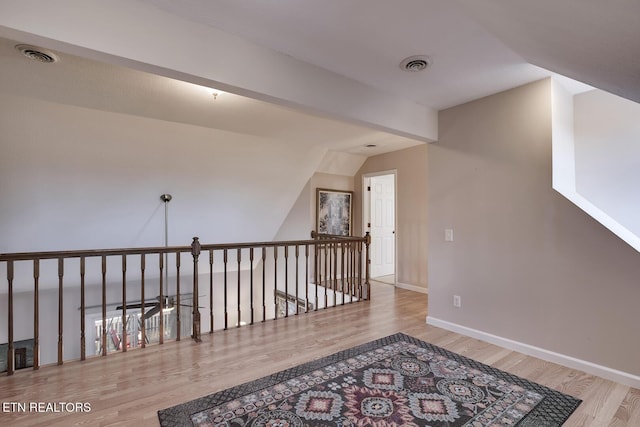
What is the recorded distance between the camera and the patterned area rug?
1.80m

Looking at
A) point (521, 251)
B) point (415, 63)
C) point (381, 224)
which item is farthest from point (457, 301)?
point (381, 224)

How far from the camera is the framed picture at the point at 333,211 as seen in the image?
5.93 metres

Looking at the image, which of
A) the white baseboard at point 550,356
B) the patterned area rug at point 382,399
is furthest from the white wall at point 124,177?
the white baseboard at point 550,356

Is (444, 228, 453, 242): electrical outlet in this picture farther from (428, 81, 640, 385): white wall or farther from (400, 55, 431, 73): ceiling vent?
(400, 55, 431, 73): ceiling vent

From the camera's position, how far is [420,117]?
3238 mm

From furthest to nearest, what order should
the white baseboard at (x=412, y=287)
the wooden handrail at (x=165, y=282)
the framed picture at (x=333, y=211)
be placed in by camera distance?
the framed picture at (x=333, y=211) → the white baseboard at (x=412, y=287) → the wooden handrail at (x=165, y=282)

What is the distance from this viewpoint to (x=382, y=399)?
79.1 inches

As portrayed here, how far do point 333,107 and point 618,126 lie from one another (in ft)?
8.00

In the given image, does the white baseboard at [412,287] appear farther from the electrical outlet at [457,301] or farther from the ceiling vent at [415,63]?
the ceiling vent at [415,63]

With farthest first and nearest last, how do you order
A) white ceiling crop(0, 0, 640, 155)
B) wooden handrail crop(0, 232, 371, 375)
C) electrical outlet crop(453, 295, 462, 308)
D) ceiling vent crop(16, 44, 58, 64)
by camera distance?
electrical outlet crop(453, 295, 462, 308) < wooden handrail crop(0, 232, 371, 375) < ceiling vent crop(16, 44, 58, 64) < white ceiling crop(0, 0, 640, 155)

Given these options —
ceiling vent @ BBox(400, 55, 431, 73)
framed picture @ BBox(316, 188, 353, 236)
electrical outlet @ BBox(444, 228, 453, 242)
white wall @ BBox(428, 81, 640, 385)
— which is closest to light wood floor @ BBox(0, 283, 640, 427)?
white wall @ BBox(428, 81, 640, 385)

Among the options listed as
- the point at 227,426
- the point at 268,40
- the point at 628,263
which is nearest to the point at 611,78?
the point at 628,263

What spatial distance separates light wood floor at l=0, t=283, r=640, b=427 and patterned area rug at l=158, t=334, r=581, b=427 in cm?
13

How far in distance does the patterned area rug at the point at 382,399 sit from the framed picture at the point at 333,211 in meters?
3.57
